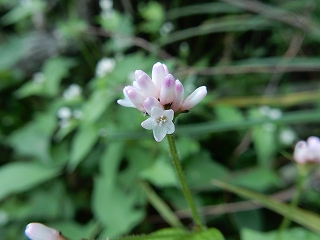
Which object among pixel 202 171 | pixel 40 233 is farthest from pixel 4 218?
pixel 40 233

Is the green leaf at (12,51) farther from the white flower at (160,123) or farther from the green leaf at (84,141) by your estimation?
the white flower at (160,123)

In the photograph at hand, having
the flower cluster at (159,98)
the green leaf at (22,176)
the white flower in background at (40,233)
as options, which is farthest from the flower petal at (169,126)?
the green leaf at (22,176)

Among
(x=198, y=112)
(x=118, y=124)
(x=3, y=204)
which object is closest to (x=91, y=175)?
(x=118, y=124)

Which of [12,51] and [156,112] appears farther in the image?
[12,51]

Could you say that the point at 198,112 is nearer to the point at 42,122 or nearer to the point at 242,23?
the point at 242,23

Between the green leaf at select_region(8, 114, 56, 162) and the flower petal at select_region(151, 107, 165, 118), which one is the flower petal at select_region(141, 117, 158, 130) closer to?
the flower petal at select_region(151, 107, 165, 118)

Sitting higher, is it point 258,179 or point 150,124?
point 258,179

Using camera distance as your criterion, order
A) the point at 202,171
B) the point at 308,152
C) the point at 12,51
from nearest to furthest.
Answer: the point at 308,152, the point at 202,171, the point at 12,51

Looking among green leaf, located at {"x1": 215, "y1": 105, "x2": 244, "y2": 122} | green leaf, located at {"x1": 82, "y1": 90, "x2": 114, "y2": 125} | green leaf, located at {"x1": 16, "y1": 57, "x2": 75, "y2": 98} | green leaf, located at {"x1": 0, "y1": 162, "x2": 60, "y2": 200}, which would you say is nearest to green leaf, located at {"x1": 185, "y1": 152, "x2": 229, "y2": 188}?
green leaf, located at {"x1": 215, "y1": 105, "x2": 244, "y2": 122}

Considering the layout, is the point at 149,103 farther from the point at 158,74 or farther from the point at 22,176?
the point at 22,176
